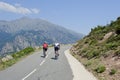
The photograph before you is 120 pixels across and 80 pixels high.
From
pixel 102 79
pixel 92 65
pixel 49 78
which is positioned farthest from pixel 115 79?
pixel 92 65

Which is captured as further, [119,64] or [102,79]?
[119,64]

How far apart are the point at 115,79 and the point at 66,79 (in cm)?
295

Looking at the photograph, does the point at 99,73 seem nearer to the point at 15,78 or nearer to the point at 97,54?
the point at 15,78

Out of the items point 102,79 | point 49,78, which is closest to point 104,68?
point 102,79

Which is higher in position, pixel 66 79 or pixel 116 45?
pixel 116 45

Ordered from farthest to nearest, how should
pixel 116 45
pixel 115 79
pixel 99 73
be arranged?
pixel 116 45, pixel 99 73, pixel 115 79

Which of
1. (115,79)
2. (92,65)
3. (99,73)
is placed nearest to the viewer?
(115,79)

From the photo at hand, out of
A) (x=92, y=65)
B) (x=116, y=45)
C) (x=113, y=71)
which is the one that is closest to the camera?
(x=113, y=71)

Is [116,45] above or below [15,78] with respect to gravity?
above

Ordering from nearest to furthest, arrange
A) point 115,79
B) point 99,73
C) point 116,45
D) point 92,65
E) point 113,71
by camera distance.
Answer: point 115,79
point 113,71
point 99,73
point 92,65
point 116,45

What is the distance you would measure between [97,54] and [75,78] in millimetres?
11883

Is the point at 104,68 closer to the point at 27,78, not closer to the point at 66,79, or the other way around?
the point at 66,79

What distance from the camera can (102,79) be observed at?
17.5 meters

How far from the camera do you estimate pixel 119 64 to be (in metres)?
20.5
